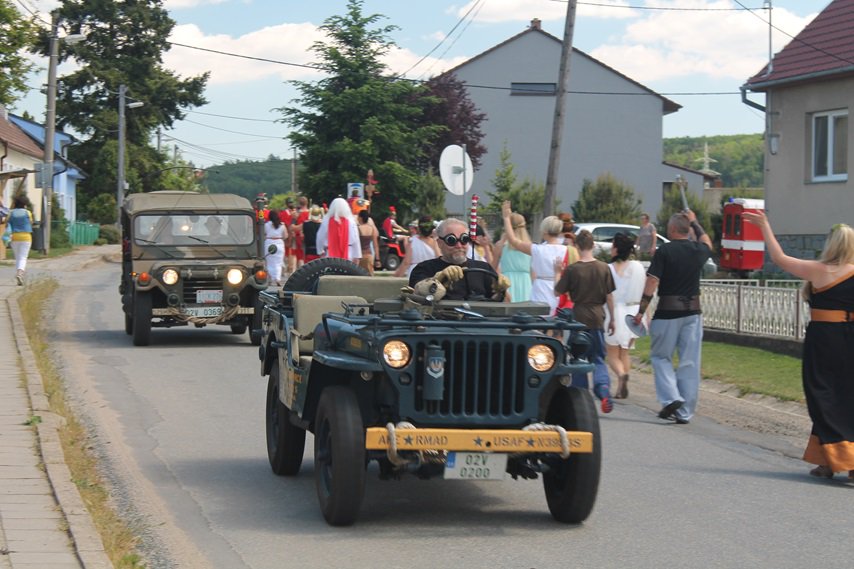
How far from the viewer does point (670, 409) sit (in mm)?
11297

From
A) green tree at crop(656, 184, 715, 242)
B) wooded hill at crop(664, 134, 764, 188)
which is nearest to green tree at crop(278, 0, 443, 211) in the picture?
green tree at crop(656, 184, 715, 242)

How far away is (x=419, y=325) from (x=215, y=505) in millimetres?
1918

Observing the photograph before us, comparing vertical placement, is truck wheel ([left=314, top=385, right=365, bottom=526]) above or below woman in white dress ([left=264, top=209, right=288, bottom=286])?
below

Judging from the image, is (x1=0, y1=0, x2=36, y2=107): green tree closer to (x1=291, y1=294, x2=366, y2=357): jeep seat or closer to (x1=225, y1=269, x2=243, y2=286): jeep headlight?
(x1=225, y1=269, x2=243, y2=286): jeep headlight

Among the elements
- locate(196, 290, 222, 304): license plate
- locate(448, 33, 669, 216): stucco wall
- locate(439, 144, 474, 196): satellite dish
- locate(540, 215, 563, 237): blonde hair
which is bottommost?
locate(196, 290, 222, 304): license plate

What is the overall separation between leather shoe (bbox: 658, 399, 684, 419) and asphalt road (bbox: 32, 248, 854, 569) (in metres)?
0.18

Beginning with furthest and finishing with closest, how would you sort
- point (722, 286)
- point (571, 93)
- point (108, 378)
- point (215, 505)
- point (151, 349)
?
point (571, 93)
point (722, 286)
point (151, 349)
point (108, 378)
point (215, 505)

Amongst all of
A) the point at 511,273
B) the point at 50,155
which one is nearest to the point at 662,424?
the point at 511,273

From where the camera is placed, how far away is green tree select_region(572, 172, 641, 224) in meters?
47.7

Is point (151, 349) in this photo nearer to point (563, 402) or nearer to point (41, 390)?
point (41, 390)

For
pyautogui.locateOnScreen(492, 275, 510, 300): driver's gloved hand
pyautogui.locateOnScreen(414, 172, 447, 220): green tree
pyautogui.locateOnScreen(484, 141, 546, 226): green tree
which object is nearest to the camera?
pyautogui.locateOnScreen(492, 275, 510, 300): driver's gloved hand

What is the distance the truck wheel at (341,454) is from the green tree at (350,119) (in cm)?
3308

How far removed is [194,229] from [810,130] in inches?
589

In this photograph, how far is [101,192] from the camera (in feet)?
260
